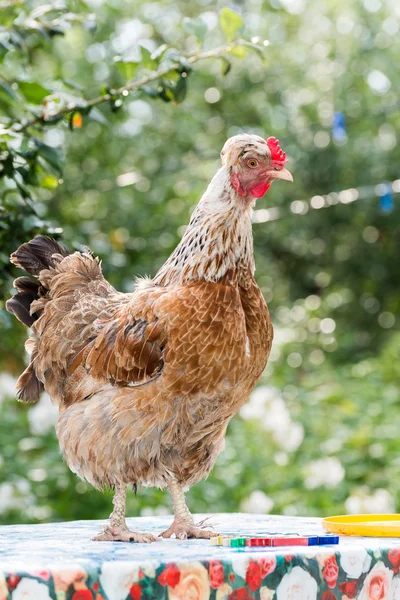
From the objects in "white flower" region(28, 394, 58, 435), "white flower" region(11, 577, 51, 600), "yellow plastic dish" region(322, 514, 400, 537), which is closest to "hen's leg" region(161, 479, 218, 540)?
"yellow plastic dish" region(322, 514, 400, 537)

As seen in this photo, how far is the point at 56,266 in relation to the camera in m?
2.60

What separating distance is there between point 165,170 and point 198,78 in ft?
3.77

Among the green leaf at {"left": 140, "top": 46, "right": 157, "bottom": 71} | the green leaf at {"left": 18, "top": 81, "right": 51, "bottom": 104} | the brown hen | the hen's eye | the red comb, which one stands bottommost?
the brown hen

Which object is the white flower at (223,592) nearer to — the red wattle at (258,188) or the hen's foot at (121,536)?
the hen's foot at (121,536)

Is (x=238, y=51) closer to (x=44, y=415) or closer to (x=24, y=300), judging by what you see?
(x=24, y=300)

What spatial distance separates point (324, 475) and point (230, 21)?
10.0 ft

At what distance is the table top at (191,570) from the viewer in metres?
1.51

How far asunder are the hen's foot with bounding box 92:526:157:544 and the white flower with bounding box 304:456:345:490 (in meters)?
2.98

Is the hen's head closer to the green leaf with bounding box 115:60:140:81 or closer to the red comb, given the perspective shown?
the red comb

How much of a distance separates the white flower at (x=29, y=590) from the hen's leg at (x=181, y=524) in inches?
26.7

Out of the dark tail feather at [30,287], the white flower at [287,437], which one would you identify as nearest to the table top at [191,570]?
the dark tail feather at [30,287]

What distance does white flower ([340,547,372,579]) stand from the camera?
5.97 feet

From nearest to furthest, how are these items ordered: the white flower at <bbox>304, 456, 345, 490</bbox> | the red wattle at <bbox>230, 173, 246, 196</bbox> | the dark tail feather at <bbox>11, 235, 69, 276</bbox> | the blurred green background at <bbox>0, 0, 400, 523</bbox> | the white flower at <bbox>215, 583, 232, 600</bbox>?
the white flower at <bbox>215, 583, 232, 600</bbox>, the red wattle at <bbox>230, 173, 246, 196</bbox>, the dark tail feather at <bbox>11, 235, 69, 276</bbox>, the blurred green background at <bbox>0, 0, 400, 523</bbox>, the white flower at <bbox>304, 456, 345, 490</bbox>

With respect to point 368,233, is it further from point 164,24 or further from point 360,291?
point 164,24
